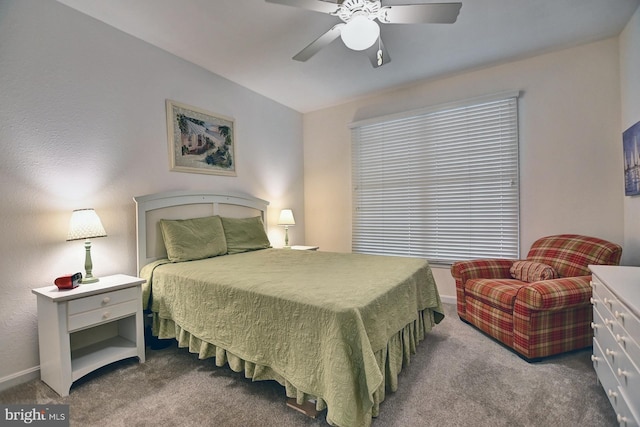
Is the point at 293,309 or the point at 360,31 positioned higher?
the point at 360,31

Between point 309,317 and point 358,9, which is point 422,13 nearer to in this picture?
point 358,9

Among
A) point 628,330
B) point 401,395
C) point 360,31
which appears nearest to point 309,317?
point 401,395

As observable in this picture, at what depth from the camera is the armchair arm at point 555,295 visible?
2053mm

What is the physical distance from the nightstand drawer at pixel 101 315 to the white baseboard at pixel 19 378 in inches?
22.2

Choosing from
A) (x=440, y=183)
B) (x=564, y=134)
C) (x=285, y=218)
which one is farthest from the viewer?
(x=285, y=218)

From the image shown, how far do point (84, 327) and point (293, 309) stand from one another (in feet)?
4.86

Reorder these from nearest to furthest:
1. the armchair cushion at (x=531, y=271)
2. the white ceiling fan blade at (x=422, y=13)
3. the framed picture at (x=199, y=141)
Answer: the white ceiling fan blade at (x=422, y=13) → the armchair cushion at (x=531, y=271) → the framed picture at (x=199, y=141)

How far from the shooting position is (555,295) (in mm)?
2061

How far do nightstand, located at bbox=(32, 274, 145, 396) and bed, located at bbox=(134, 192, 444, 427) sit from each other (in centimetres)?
21

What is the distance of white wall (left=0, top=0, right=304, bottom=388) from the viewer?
200cm

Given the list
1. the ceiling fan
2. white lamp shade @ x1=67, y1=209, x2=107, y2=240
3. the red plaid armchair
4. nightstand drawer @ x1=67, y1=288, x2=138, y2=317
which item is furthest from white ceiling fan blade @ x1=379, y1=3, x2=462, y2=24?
nightstand drawer @ x1=67, y1=288, x2=138, y2=317

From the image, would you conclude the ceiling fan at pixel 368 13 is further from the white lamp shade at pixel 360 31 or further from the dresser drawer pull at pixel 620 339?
the dresser drawer pull at pixel 620 339

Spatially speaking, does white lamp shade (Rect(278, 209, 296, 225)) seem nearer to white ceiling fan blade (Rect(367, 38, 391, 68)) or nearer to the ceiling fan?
white ceiling fan blade (Rect(367, 38, 391, 68))

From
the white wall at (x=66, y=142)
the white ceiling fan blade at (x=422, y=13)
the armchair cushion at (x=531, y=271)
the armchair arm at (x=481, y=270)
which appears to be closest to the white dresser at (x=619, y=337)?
the armchair cushion at (x=531, y=271)
